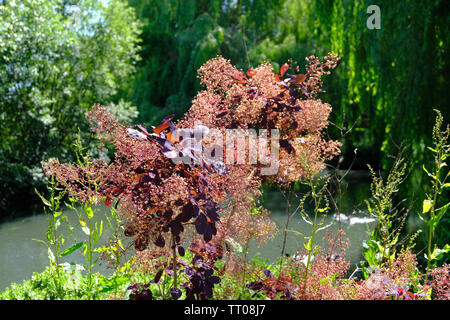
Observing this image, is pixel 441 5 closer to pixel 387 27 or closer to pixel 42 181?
pixel 387 27

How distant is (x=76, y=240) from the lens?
4.04m

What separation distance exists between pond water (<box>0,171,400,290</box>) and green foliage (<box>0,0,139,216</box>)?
0.99 m

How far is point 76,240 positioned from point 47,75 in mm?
6075

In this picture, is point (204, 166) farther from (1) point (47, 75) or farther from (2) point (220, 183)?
(1) point (47, 75)

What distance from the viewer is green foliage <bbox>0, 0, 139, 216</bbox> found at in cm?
811

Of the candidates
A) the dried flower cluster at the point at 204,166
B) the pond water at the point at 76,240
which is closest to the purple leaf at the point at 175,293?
the dried flower cluster at the point at 204,166

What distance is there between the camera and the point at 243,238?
6.26 feet

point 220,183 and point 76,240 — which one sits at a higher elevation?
point 220,183

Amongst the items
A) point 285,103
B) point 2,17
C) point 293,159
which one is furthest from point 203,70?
point 2,17

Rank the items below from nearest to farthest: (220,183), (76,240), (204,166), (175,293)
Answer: (204,166)
(175,293)
(220,183)
(76,240)

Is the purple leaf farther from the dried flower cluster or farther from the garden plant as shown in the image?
the dried flower cluster

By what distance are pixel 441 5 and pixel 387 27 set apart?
497 millimetres

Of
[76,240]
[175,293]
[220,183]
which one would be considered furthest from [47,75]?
[175,293]

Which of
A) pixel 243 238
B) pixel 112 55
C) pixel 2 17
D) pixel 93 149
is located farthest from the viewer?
pixel 112 55
